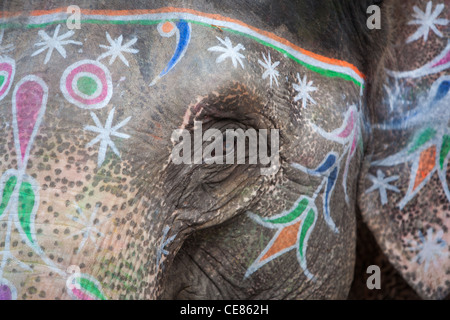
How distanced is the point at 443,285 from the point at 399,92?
0.46m

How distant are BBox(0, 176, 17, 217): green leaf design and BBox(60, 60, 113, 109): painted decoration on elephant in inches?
6.2

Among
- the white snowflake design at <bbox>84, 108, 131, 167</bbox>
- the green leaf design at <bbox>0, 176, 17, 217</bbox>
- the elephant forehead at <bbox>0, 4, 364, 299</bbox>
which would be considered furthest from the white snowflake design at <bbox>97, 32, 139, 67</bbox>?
the green leaf design at <bbox>0, 176, 17, 217</bbox>

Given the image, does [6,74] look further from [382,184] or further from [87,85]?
[382,184]

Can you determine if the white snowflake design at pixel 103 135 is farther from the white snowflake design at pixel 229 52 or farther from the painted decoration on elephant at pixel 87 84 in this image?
the white snowflake design at pixel 229 52

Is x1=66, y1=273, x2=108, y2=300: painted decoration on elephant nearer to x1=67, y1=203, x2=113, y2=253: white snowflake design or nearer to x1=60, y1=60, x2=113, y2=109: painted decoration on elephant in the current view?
x1=67, y1=203, x2=113, y2=253: white snowflake design

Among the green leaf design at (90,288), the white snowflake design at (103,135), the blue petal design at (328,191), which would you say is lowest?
the green leaf design at (90,288)

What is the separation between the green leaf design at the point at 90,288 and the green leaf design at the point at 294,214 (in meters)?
0.44

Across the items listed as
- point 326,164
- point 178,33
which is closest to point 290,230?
point 326,164

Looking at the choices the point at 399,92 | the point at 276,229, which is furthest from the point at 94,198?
the point at 399,92

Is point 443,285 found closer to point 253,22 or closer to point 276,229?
point 276,229

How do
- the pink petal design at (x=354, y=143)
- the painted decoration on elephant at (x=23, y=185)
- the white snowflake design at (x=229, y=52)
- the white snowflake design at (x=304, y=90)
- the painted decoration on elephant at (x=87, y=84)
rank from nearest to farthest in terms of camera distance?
the painted decoration on elephant at (x=23, y=185) → the painted decoration on elephant at (x=87, y=84) → the white snowflake design at (x=229, y=52) → the white snowflake design at (x=304, y=90) → the pink petal design at (x=354, y=143)

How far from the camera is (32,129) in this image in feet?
3.44

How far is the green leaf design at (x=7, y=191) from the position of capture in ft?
3.26

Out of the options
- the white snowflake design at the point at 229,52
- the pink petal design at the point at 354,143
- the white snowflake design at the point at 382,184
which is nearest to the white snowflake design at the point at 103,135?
the white snowflake design at the point at 229,52
